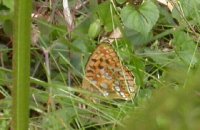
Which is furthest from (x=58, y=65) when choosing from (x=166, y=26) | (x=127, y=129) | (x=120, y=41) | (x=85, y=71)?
(x=127, y=129)

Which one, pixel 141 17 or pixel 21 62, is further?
pixel 141 17

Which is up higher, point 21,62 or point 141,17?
point 21,62

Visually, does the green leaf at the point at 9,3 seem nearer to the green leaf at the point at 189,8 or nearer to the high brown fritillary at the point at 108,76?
the high brown fritillary at the point at 108,76

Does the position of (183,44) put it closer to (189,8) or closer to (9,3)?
(189,8)

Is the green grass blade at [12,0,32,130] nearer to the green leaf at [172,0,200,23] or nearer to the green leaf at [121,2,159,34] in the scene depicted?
the green leaf at [121,2,159,34]

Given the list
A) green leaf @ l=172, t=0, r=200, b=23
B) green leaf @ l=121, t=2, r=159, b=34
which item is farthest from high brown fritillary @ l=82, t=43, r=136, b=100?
green leaf @ l=172, t=0, r=200, b=23

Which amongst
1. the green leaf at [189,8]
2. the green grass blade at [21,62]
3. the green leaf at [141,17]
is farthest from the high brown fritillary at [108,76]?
the green grass blade at [21,62]

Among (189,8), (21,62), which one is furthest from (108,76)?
(21,62)
